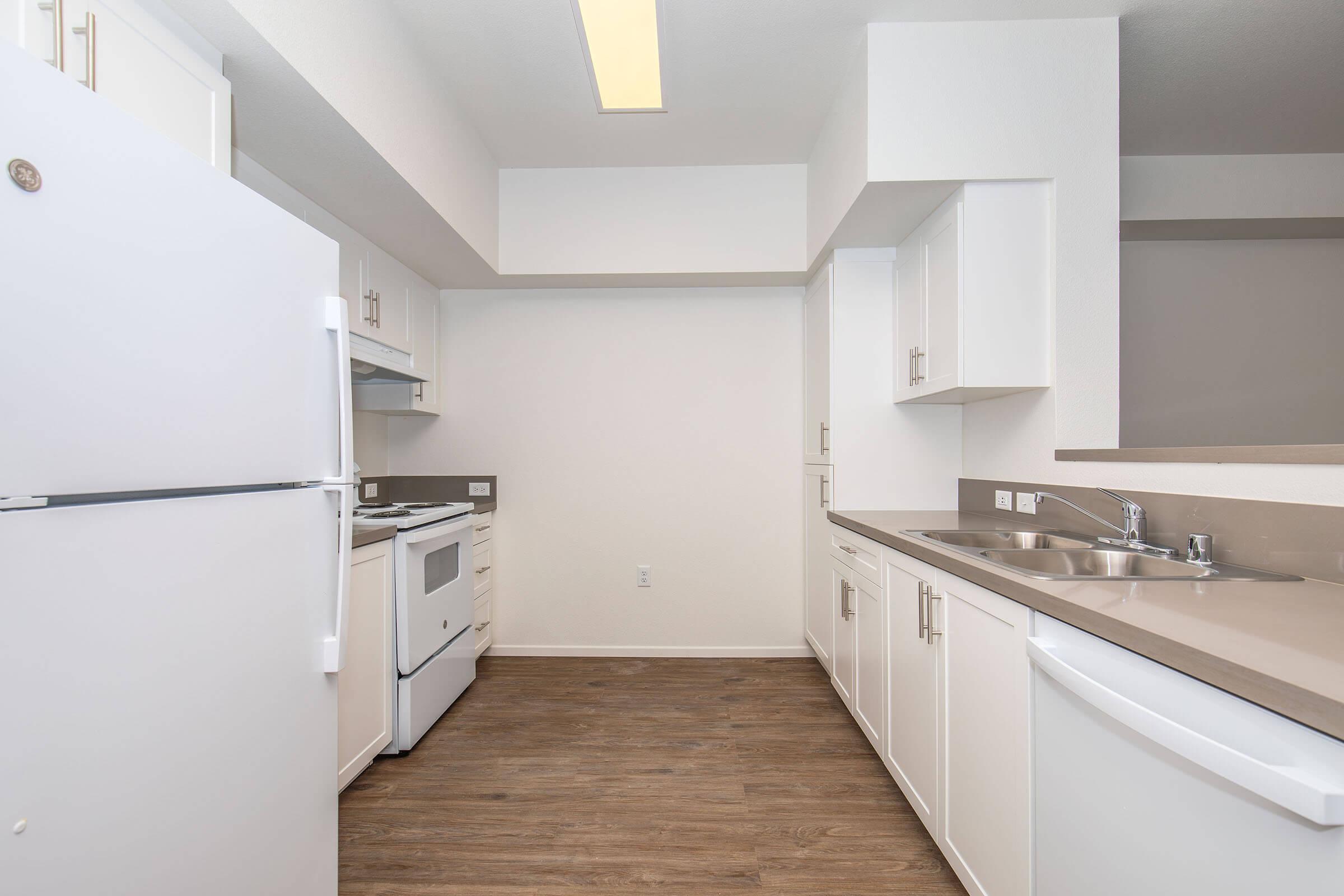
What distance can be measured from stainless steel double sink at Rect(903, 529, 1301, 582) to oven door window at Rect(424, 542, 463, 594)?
196 cm

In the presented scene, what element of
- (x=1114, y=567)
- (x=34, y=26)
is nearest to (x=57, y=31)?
(x=34, y=26)

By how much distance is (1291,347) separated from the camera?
9.44 feet

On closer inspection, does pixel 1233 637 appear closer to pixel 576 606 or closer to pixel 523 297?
pixel 576 606

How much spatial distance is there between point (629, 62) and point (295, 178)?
1201 millimetres

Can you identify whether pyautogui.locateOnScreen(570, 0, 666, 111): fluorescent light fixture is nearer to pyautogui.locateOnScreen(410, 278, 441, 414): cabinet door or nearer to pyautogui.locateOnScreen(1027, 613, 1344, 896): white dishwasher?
pyautogui.locateOnScreen(410, 278, 441, 414): cabinet door

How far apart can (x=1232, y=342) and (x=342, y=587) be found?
3938 mm

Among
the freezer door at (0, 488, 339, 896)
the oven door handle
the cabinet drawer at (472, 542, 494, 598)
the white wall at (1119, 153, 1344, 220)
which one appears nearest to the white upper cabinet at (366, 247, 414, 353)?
the oven door handle

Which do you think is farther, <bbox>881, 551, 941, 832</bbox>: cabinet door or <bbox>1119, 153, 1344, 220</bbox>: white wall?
<bbox>1119, 153, 1344, 220</bbox>: white wall


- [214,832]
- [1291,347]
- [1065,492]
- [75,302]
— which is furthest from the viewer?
[1291,347]

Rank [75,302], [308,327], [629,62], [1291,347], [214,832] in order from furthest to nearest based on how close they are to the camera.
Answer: [1291,347] < [629,62] < [308,327] < [214,832] < [75,302]

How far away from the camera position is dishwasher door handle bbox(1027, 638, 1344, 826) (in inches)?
23.3

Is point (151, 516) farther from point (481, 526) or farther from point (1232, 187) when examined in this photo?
point (1232, 187)

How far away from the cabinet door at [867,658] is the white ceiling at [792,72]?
192 centimetres

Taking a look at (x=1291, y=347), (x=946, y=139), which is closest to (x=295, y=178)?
(x=946, y=139)
